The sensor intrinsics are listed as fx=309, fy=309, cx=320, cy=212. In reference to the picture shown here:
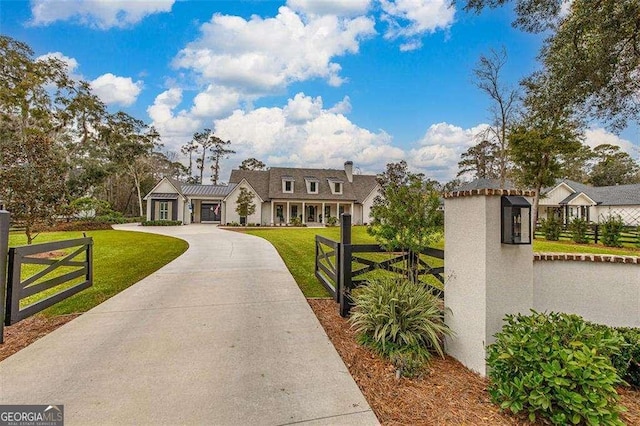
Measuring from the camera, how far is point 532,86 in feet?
29.2

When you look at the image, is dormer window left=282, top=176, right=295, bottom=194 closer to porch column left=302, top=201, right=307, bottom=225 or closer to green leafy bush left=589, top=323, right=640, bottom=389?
porch column left=302, top=201, right=307, bottom=225

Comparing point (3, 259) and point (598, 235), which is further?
point (598, 235)

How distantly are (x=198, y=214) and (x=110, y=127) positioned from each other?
1268 centimetres

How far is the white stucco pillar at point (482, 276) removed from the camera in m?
3.10

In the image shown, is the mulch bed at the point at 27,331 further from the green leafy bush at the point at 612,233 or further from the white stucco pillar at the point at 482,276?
the green leafy bush at the point at 612,233

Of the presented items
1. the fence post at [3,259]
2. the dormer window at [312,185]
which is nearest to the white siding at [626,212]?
the dormer window at [312,185]

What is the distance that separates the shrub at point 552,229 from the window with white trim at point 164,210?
1139 inches

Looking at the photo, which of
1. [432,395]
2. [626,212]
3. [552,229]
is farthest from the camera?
[626,212]

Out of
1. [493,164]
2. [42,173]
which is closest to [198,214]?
[42,173]

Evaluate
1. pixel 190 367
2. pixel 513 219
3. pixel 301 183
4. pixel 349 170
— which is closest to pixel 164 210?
pixel 301 183

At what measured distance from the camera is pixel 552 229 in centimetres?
1692

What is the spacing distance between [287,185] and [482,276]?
2774cm

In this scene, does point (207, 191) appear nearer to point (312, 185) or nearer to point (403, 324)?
point (312, 185)

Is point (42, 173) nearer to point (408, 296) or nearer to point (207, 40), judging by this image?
point (207, 40)
